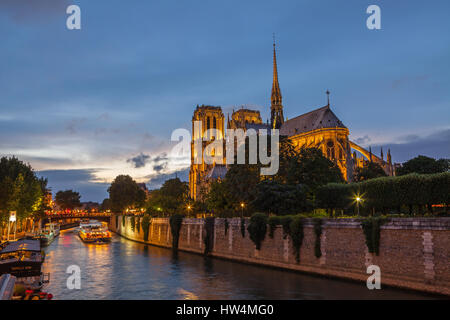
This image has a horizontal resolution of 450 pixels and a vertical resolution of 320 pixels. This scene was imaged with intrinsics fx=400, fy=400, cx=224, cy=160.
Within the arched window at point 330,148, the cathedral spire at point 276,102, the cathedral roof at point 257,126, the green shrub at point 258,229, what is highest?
the cathedral spire at point 276,102

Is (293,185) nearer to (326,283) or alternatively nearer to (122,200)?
(326,283)

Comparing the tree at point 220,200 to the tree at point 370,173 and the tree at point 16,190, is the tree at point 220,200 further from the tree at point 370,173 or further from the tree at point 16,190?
the tree at point 16,190

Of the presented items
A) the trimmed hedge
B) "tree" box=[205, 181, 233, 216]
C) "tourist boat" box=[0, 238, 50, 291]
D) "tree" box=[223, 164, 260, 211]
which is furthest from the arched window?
"tourist boat" box=[0, 238, 50, 291]

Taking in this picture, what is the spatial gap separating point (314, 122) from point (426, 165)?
3291cm

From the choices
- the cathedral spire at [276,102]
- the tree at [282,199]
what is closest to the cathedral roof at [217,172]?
the cathedral spire at [276,102]

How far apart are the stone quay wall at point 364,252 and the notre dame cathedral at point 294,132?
1503 inches

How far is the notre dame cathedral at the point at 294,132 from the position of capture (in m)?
86.2

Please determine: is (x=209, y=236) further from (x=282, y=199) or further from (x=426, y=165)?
(x=426, y=165)

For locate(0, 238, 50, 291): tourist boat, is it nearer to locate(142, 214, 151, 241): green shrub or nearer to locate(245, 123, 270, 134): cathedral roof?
locate(142, 214, 151, 241): green shrub

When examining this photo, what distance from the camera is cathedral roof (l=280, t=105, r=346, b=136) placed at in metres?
89.3

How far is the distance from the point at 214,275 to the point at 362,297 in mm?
14008

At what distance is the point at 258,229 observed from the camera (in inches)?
1516
